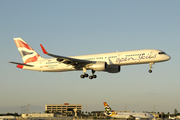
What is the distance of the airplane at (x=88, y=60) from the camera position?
145ft

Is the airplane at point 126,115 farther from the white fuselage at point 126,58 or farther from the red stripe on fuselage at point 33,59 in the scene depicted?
the red stripe on fuselage at point 33,59

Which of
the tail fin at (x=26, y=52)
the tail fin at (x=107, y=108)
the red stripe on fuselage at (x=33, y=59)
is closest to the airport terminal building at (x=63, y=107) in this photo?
the tail fin at (x=107, y=108)

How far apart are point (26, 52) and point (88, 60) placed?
18.2 meters

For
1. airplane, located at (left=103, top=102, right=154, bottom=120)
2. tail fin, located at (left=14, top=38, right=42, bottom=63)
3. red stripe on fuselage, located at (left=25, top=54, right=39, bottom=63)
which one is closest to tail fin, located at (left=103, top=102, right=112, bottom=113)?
airplane, located at (left=103, top=102, right=154, bottom=120)

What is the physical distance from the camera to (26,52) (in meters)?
58.3

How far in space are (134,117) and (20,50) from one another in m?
34.7

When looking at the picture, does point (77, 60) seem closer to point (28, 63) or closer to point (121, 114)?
point (28, 63)

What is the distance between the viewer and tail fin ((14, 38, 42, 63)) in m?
56.8

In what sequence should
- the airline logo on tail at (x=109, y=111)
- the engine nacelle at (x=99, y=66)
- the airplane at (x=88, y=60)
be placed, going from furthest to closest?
1. the airline logo on tail at (x=109, y=111)
2. the engine nacelle at (x=99, y=66)
3. the airplane at (x=88, y=60)

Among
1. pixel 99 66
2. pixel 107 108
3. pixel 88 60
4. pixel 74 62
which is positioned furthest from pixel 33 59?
pixel 107 108

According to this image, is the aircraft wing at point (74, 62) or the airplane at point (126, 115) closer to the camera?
the aircraft wing at point (74, 62)

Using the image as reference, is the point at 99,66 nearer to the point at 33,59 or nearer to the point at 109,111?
the point at 33,59

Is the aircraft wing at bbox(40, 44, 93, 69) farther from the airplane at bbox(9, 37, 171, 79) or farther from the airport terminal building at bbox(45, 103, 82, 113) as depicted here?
the airport terminal building at bbox(45, 103, 82, 113)

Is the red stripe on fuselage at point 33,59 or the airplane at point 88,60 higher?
the red stripe on fuselage at point 33,59
